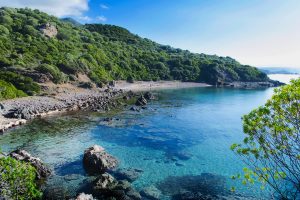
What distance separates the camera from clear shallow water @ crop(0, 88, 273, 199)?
33.8 m

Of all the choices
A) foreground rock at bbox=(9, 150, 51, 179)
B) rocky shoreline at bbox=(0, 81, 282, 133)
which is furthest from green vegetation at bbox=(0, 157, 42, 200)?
rocky shoreline at bbox=(0, 81, 282, 133)

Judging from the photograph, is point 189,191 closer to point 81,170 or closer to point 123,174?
point 123,174

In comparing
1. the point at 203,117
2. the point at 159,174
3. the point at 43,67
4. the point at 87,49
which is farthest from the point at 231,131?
the point at 87,49

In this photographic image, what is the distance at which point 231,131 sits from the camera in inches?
2328

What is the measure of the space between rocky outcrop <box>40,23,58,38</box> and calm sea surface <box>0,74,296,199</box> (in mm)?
75390

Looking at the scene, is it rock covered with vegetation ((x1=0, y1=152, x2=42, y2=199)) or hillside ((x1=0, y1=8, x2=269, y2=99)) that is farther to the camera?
hillside ((x1=0, y1=8, x2=269, y2=99))

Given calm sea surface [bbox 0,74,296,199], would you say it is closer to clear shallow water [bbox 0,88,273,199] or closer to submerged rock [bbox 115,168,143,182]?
clear shallow water [bbox 0,88,273,199]

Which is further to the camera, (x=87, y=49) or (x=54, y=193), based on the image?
(x=87, y=49)

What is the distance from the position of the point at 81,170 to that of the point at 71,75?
69253mm

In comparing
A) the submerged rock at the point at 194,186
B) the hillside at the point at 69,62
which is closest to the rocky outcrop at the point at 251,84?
the hillside at the point at 69,62

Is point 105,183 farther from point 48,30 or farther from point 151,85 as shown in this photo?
point 48,30

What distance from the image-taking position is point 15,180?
18.8m

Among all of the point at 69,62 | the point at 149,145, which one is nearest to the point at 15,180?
the point at 149,145

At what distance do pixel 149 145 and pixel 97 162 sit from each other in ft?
43.4
